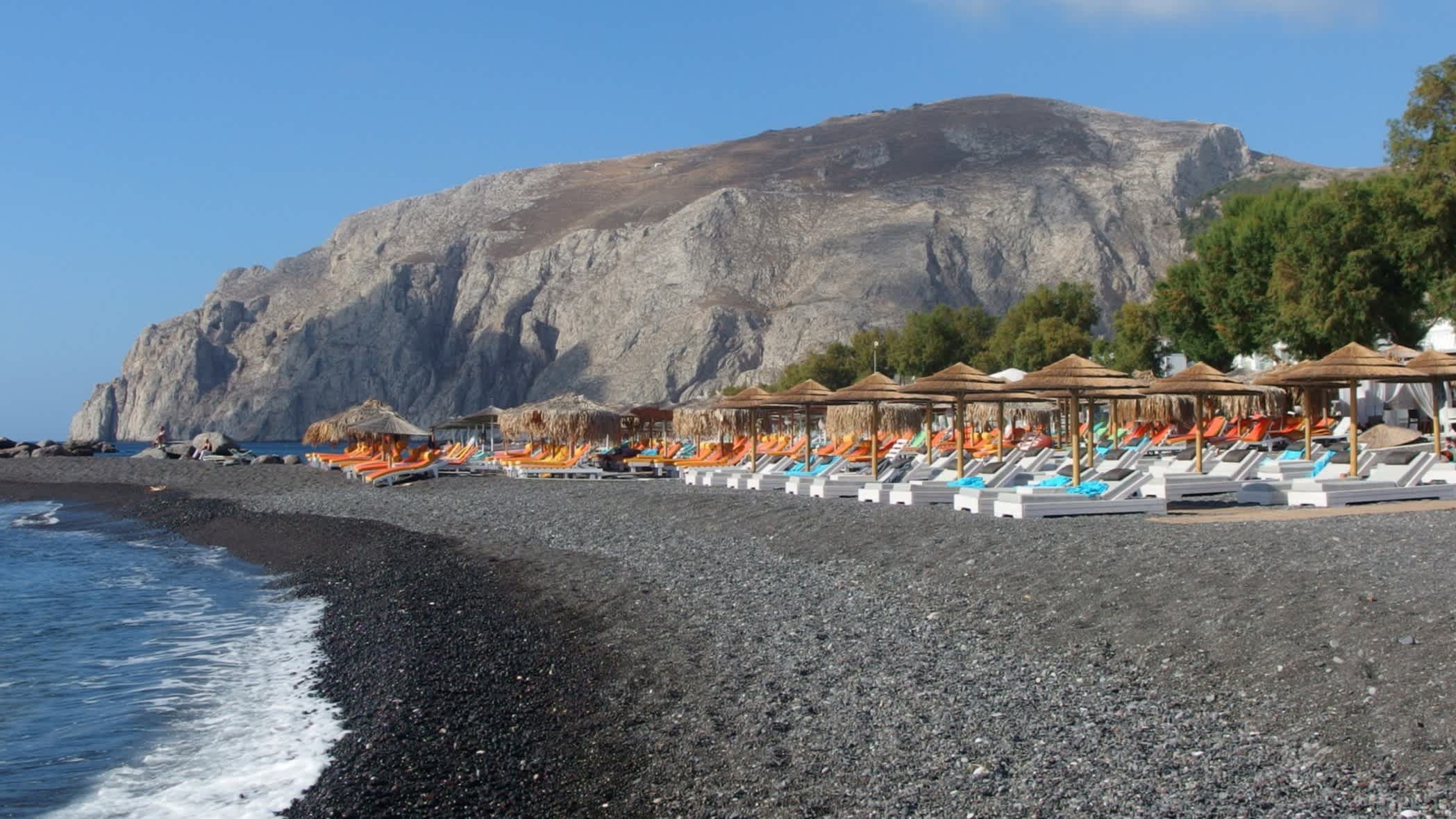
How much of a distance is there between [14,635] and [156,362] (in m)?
127

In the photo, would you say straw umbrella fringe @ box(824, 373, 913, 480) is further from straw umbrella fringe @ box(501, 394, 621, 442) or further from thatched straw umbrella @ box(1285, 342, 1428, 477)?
straw umbrella fringe @ box(501, 394, 621, 442)

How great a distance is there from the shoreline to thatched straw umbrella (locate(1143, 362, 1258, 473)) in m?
9.70

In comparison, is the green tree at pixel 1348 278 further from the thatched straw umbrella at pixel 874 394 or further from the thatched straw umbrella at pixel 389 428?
the thatched straw umbrella at pixel 389 428

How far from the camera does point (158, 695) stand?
8.66 meters

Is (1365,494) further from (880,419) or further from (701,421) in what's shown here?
(701,421)

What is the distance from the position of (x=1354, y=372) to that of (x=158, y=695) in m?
13.7

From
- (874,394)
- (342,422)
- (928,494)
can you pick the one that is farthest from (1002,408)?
(342,422)

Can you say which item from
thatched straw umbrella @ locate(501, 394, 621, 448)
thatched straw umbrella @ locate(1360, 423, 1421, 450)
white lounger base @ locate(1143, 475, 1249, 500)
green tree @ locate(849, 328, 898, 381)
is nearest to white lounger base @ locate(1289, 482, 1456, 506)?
white lounger base @ locate(1143, 475, 1249, 500)

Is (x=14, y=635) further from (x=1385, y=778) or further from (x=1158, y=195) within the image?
(x=1158, y=195)

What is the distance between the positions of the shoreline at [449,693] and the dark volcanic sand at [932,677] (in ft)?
0.09

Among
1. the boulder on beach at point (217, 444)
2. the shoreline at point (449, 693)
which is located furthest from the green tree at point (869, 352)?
the shoreline at point (449, 693)

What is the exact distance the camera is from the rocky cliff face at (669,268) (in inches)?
3561

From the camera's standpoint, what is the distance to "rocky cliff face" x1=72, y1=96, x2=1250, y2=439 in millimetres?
90438

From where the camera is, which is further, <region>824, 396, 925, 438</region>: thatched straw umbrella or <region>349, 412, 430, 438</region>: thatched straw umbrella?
<region>349, 412, 430, 438</region>: thatched straw umbrella
